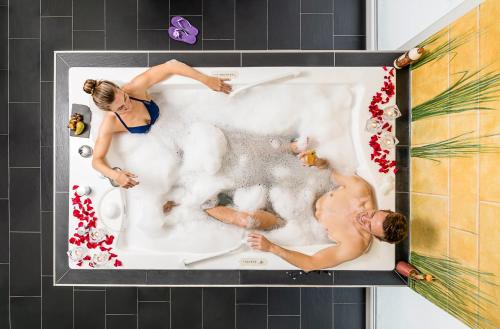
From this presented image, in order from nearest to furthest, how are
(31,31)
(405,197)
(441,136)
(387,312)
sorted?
(441,136), (405,197), (387,312), (31,31)

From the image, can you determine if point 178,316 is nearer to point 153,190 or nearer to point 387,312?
point 153,190

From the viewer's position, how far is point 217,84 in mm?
1830

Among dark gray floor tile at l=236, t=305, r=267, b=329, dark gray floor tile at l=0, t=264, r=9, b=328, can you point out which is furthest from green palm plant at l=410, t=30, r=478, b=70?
dark gray floor tile at l=0, t=264, r=9, b=328

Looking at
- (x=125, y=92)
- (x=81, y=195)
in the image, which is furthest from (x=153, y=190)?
(x=125, y=92)

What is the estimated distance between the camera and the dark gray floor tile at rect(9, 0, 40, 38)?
2314 mm

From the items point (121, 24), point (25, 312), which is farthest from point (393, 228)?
point (25, 312)

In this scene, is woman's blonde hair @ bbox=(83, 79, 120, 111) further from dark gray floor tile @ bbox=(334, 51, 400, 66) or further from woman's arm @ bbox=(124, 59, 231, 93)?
dark gray floor tile @ bbox=(334, 51, 400, 66)

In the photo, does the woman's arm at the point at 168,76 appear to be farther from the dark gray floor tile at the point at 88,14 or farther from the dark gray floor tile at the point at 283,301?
the dark gray floor tile at the point at 283,301

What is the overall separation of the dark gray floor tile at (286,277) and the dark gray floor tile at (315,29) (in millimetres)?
1446

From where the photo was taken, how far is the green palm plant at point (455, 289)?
132 centimetres

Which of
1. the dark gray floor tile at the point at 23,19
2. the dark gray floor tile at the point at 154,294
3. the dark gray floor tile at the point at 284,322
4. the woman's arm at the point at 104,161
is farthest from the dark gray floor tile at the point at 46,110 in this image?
the dark gray floor tile at the point at 284,322

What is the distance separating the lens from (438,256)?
1591 millimetres

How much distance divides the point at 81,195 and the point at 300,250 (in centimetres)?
120

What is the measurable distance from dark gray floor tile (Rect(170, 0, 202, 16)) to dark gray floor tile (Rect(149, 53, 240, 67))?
628 mm
